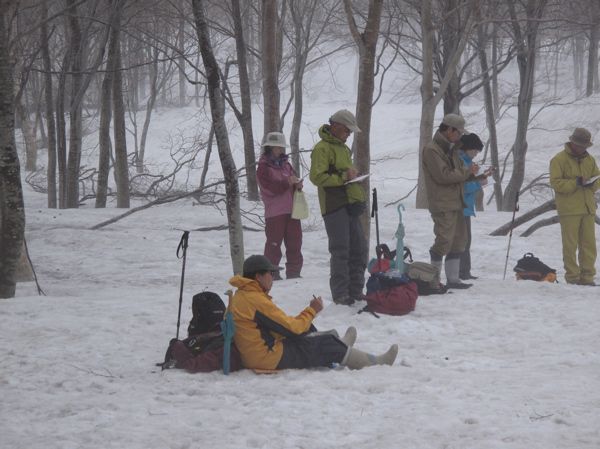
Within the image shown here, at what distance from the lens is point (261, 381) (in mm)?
5578

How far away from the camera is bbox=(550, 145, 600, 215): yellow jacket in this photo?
9.33 metres

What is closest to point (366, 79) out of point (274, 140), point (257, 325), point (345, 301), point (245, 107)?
point (274, 140)

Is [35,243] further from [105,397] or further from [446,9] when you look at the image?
[446,9]

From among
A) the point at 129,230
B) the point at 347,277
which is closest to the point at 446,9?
the point at 129,230

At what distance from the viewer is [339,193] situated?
7547mm

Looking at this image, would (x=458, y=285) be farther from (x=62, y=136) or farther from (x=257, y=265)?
(x=62, y=136)

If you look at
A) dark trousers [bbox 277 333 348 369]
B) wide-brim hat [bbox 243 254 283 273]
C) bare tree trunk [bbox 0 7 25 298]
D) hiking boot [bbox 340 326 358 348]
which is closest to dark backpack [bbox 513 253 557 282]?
hiking boot [bbox 340 326 358 348]

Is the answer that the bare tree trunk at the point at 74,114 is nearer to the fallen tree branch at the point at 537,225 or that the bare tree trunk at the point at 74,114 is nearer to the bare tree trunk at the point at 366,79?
the bare tree trunk at the point at 366,79

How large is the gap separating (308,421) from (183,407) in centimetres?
81

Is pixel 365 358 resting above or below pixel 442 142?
below

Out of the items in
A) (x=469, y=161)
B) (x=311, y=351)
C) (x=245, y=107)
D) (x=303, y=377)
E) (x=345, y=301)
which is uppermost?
(x=245, y=107)

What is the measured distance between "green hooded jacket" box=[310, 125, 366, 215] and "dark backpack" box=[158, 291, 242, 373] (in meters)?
1.79

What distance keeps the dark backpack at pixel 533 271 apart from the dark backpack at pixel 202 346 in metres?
4.96

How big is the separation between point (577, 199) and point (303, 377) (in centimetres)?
509
